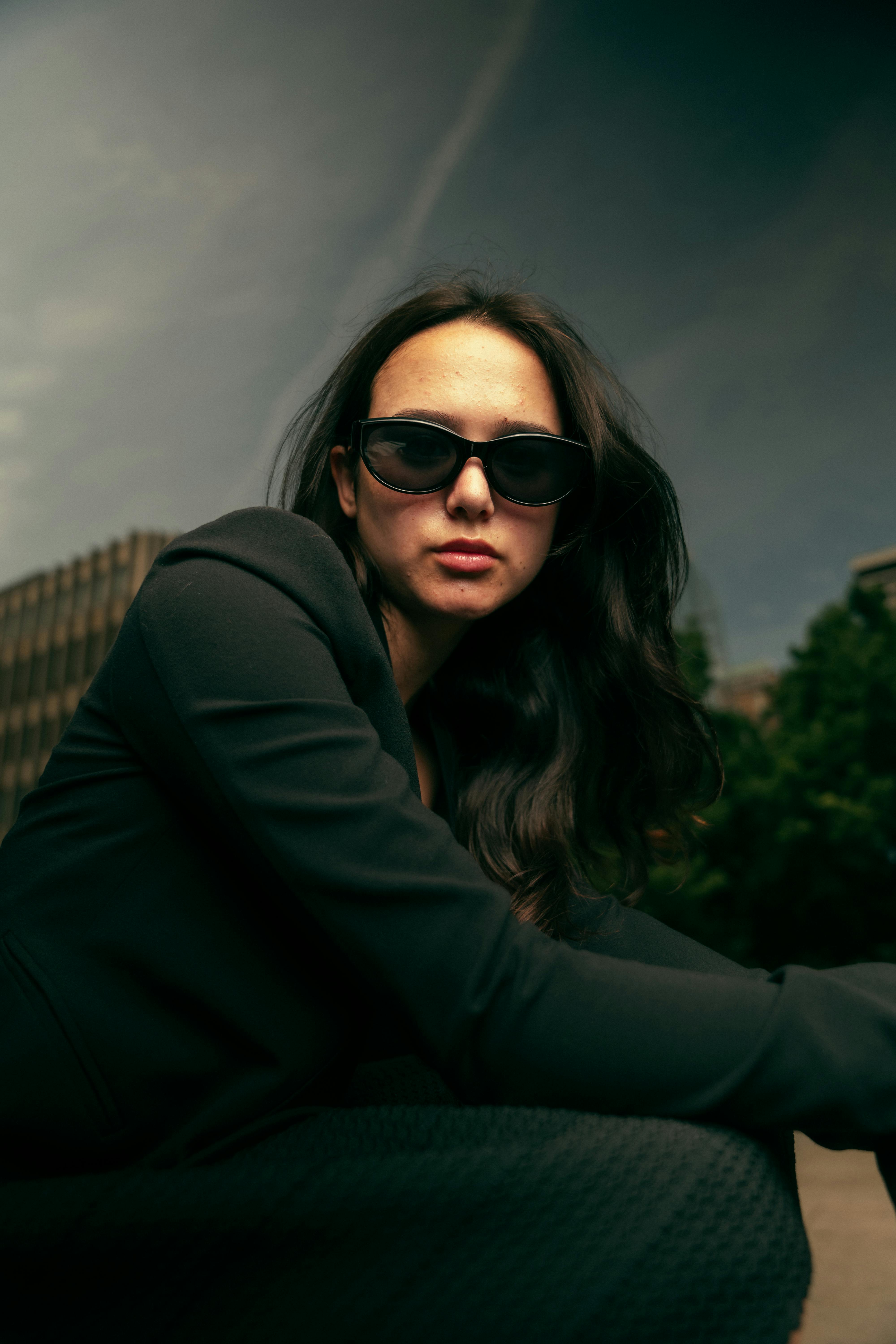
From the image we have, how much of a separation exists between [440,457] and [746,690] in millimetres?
75692

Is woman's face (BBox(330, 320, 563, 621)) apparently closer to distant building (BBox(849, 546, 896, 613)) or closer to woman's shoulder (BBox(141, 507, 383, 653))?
woman's shoulder (BBox(141, 507, 383, 653))

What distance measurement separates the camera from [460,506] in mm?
1957

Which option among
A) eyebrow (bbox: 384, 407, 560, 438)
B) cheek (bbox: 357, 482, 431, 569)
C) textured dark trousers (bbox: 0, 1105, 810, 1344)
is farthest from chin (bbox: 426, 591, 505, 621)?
textured dark trousers (bbox: 0, 1105, 810, 1344)

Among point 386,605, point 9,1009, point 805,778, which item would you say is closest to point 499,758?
point 386,605

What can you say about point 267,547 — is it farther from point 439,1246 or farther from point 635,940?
point 635,940

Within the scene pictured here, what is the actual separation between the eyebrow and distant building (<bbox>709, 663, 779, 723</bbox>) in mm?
18916

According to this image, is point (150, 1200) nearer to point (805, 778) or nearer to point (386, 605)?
point (386, 605)

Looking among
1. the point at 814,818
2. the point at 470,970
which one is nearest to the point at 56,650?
the point at 814,818

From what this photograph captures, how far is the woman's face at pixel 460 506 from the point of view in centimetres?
198

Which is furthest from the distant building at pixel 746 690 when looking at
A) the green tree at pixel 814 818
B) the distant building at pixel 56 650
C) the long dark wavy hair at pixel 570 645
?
the distant building at pixel 56 650

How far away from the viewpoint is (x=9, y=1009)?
3.92 ft

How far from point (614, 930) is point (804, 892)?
71.9 ft

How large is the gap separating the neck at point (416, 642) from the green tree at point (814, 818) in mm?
17295

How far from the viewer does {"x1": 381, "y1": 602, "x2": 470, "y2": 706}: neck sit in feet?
6.90
